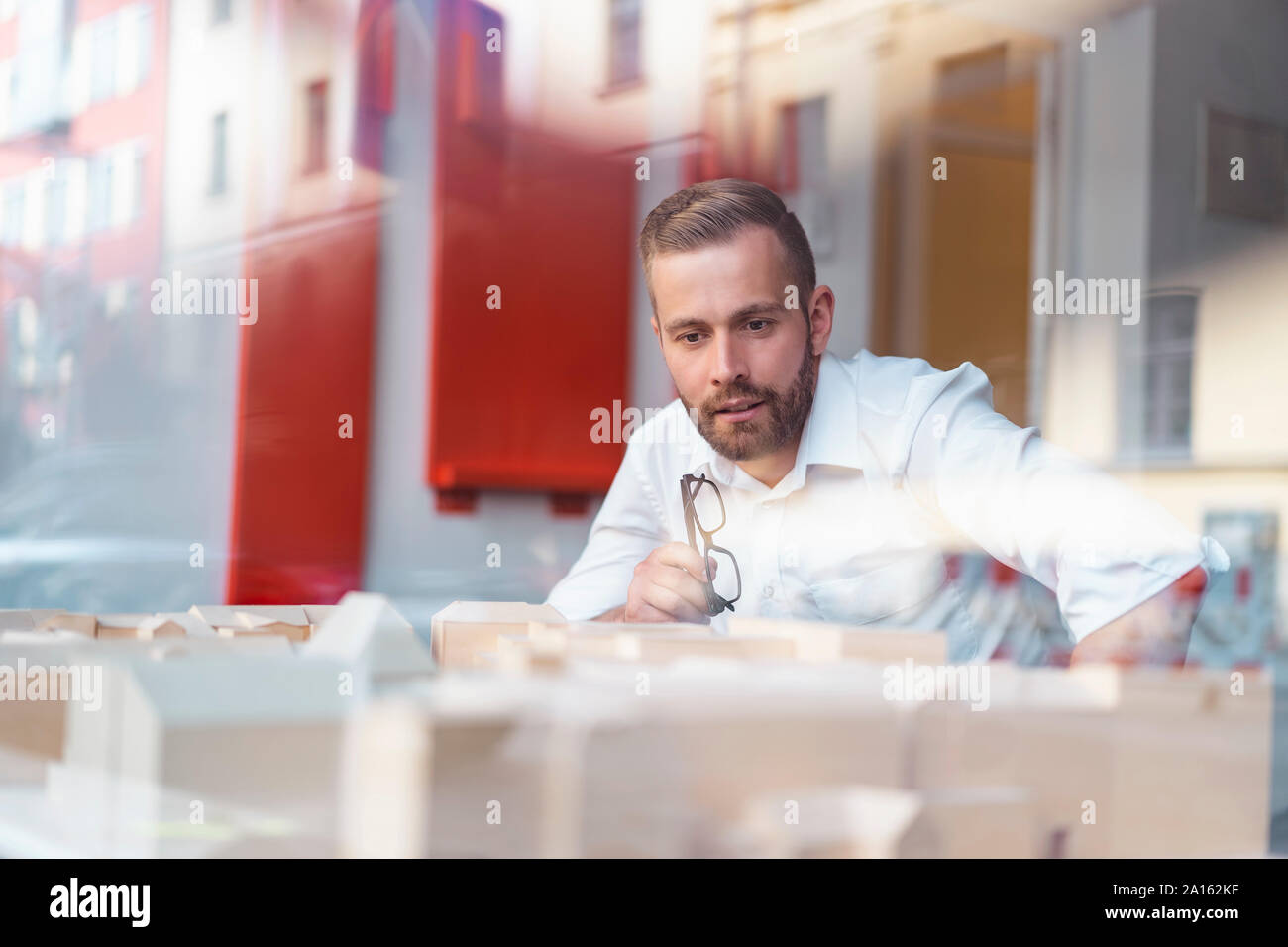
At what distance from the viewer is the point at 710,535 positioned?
1518 millimetres

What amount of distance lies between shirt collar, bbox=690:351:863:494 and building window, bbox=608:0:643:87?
2.27 feet

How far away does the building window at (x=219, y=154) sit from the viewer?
1937mm

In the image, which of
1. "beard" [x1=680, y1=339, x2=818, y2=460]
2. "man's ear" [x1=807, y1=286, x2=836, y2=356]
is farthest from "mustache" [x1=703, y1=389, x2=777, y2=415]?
"man's ear" [x1=807, y1=286, x2=836, y2=356]

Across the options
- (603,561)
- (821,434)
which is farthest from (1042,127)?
(603,561)

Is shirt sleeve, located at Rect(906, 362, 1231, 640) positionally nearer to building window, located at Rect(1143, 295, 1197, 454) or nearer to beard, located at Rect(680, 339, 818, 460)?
beard, located at Rect(680, 339, 818, 460)

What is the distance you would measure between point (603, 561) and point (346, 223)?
0.74 meters

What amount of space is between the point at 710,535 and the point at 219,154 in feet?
3.56

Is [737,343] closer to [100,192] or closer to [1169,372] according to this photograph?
[1169,372]

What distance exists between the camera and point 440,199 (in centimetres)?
206

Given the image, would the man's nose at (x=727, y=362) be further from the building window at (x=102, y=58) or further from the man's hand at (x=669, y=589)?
the building window at (x=102, y=58)

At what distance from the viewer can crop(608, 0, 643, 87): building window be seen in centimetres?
196

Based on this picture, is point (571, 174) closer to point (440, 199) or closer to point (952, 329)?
point (440, 199)

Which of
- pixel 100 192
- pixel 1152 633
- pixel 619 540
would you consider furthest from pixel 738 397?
pixel 100 192

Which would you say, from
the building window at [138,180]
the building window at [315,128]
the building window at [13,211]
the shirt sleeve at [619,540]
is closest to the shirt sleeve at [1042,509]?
the shirt sleeve at [619,540]
